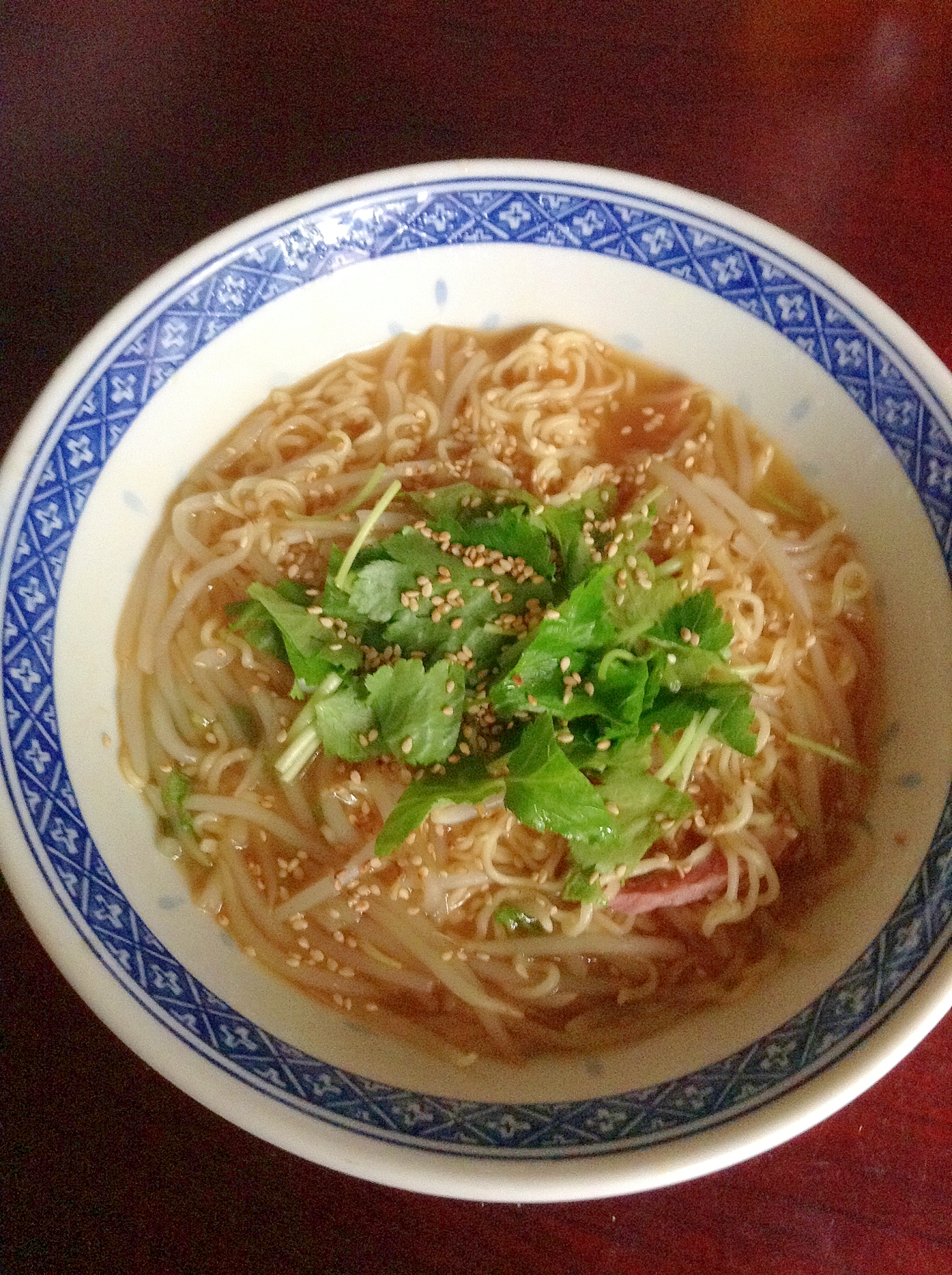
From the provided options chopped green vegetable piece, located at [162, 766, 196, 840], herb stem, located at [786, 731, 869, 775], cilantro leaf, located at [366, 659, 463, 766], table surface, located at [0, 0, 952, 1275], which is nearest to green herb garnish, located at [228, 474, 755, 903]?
cilantro leaf, located at [366, 659, 463, 766]

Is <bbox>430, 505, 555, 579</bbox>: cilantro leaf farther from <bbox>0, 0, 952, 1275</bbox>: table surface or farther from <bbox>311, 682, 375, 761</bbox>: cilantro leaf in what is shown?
<bbox>0, 0, 952, 1275</bbox>: table surface

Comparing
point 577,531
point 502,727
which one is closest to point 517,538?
point 577,531

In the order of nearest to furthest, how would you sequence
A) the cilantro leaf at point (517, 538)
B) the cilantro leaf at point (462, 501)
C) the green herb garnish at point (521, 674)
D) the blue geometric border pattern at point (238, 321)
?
the blue geometric border pattern at point (238, 321), the green herb garnish at point (521, 674), the cilantro leaf at point (517, 538), the cilantro leaf at point (462, 501)

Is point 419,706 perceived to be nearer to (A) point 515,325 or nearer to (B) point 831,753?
(B) point 831,753

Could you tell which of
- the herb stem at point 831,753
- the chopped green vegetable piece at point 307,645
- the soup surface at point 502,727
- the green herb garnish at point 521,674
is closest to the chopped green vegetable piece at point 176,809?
the soup surface at point 502,727

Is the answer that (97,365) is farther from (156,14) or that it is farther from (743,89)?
(743,89)

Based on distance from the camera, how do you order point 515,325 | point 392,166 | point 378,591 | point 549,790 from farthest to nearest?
1. point 392,166
2. point 515,325
3. point 378,591
4. point 549,790

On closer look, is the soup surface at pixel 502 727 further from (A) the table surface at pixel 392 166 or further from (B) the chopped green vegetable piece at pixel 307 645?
(A) the table surface at pixel 392 166
